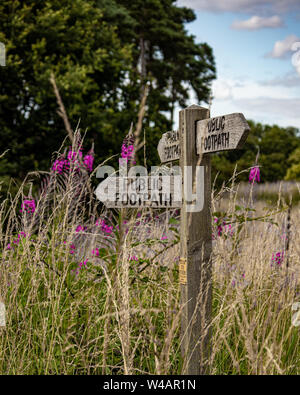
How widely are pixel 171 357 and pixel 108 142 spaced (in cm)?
920

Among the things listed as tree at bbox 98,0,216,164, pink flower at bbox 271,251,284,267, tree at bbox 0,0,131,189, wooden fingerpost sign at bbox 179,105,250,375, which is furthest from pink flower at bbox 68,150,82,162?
tree at bbox 98,0,216,164

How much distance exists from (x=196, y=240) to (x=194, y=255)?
74mm

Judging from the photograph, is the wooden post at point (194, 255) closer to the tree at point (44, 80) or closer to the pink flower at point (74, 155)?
the pink flower at point (74, 155)

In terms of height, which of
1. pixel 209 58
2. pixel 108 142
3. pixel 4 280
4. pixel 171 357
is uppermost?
pixel 209 58

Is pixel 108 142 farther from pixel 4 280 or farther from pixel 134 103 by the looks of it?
pixel 4 280

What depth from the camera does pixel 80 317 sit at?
2492mm

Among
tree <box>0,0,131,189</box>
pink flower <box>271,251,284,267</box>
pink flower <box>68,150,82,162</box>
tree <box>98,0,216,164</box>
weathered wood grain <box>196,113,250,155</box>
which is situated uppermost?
tree <box>98,0,216,164</box>

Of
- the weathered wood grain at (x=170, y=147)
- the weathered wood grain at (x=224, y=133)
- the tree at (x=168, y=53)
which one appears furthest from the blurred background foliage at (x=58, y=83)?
the weathered wood grain at (x=224, y=133)

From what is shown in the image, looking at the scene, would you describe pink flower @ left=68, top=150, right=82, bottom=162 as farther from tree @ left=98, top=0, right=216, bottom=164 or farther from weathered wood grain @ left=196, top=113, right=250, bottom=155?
tree @ left=98, top=0, right=216, bottom=164

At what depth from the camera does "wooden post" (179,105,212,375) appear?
219cm

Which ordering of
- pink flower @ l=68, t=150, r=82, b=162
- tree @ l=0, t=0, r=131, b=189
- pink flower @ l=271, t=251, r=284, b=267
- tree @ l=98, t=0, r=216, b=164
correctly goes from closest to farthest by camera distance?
1. pink flower @ l=68, t=150, r=82, b=162
2. pink flower @ l=271, t=251, r=284, b=267
3. tree @ l=0, t=0, r=131, b=189
4. tree @ l=98, t=0, r=216, b=164

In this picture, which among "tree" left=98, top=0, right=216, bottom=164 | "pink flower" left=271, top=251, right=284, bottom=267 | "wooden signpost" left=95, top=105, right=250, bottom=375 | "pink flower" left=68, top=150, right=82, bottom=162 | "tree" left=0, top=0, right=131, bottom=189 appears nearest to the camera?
"wooden signpost" left=95, top=105, right=250, bottom=375
